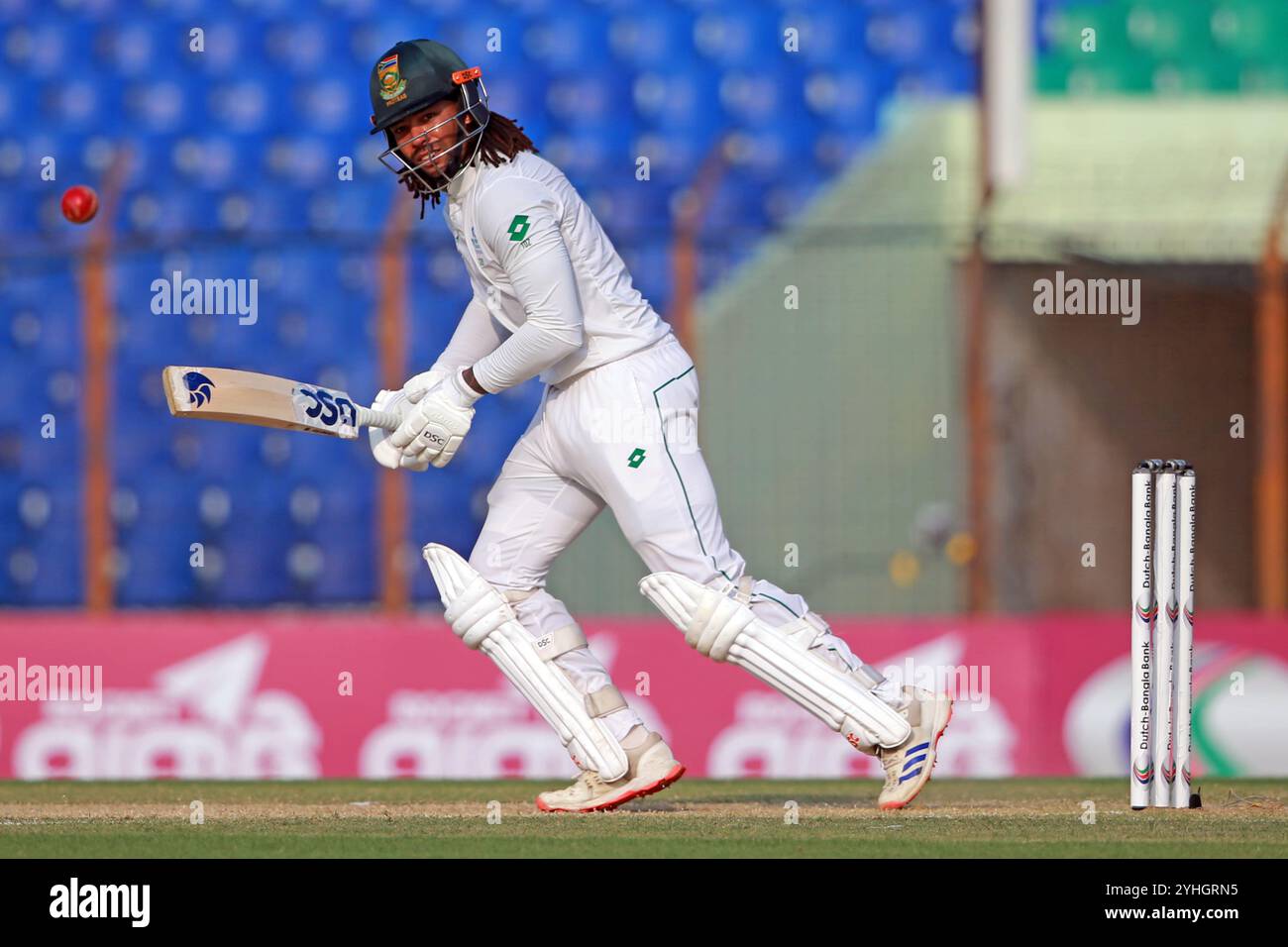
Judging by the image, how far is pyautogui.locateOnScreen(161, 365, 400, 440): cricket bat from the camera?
5.15 metres

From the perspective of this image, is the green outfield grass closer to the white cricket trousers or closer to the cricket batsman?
the cricket batsman

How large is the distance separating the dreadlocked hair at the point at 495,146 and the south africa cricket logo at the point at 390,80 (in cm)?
21

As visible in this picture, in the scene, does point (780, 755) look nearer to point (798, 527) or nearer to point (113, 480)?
point (798, 527)

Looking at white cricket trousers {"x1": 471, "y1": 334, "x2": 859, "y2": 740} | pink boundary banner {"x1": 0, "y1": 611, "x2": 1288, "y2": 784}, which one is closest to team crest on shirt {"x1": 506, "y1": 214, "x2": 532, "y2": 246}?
white cricket trousers {"x1": 471, "y1": 334, "x2": 859, "y2": 740}

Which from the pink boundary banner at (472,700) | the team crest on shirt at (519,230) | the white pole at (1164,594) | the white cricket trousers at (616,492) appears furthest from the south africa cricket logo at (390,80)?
the pink boundary banner at (472,700)

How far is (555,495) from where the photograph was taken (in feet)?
18.0

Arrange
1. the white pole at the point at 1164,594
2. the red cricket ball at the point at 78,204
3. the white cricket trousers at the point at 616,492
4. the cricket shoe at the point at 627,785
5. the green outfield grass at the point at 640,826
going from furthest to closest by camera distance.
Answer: the red cricket ball at the point at 78,204 → the cricket shoe at the point at 627,785 → the white cricket trousers at the point at 616,492 → the white pole at the point at 1164,594 → the green outfield grass at the point at 640,826

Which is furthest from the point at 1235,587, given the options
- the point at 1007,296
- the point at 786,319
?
the point at 786,319

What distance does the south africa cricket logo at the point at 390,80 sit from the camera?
17.1 feet

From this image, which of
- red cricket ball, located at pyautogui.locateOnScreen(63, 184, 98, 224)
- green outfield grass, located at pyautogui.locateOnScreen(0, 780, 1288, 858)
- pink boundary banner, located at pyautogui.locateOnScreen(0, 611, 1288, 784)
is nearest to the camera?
green outfield grass, located at pyautogui.locateOnScreen(0, 780, 1288, 858)

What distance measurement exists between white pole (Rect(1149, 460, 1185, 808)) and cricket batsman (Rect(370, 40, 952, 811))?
1.73 ft

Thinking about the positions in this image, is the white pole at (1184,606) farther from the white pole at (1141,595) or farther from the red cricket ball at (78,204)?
the red cricket ball at (78,204)

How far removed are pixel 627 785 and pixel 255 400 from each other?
136 cm

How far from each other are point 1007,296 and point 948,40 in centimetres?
379
